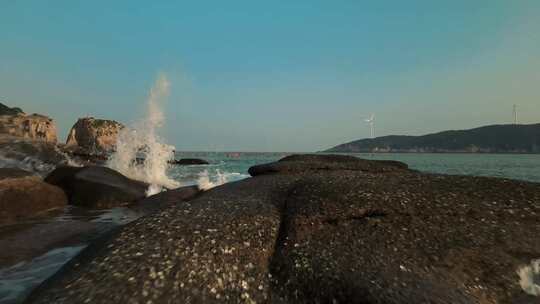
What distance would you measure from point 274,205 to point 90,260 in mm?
4122

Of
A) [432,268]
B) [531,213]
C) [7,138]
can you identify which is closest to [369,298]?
[432,268]

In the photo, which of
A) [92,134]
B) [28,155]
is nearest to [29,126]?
[92,134]

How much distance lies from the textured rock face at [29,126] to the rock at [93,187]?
85.2 meters

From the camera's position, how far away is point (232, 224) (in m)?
7.25

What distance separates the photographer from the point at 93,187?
17438mm

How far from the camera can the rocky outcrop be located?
3656 inches

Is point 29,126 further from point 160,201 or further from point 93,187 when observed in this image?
point 160,201

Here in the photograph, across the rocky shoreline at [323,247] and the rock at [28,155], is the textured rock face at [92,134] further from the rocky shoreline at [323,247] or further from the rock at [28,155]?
the rocky shoreline at [323,247]

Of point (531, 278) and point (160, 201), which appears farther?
point (160, 201)

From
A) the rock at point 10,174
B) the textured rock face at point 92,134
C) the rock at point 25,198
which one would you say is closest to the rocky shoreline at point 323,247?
the rock at point 25,198

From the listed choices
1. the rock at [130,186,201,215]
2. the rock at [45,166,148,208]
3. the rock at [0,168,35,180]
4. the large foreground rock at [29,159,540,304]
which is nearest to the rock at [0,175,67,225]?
the rock at [0,168,35,180]

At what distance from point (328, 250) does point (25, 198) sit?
13635 millimetres

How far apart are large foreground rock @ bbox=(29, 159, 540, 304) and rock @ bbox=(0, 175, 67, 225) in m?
9.44

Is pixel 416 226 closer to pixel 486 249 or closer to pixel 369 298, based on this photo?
pixel 486 249
